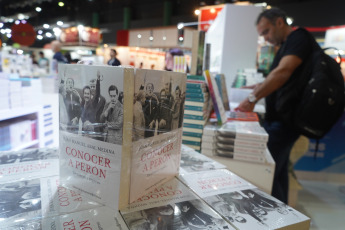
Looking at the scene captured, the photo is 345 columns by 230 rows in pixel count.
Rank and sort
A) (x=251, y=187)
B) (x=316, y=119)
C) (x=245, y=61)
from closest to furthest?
(x=251, y=187) < (x=316, y=119) < (x=245, y=61)

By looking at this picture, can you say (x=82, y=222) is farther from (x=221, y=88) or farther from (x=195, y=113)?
(x=221, y=88)

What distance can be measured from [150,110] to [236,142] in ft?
2.86

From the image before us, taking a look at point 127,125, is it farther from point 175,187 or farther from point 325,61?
point 325,61

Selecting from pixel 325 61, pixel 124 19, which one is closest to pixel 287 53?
pixel 325 61

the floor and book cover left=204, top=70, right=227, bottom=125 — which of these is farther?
the floor

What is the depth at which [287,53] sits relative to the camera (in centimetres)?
168

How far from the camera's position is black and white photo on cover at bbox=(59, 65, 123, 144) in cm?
54

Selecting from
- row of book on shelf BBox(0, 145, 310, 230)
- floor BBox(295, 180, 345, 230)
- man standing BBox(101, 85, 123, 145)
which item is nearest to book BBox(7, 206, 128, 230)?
row of book on shelf BBox(0, 145, 310, 230)

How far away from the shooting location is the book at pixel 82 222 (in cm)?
50

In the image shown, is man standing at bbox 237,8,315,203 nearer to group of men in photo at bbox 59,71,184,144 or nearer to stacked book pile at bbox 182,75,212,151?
stacked book pile at bbox 182,75,212,151

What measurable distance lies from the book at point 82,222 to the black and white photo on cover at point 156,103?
194 mm

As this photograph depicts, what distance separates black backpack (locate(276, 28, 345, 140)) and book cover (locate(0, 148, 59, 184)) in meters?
1.50

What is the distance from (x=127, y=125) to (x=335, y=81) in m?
1.57

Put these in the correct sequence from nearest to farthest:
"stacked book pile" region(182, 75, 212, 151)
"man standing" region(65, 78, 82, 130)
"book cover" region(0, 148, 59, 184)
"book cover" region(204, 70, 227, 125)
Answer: "man standing" region(65, 78, 82, 130)
"book cover" region(0, 148, 59, 184)
"stacked book pile" region(182, 75, 212, 151)
"book cover" region(204, 70, 227, 125)
